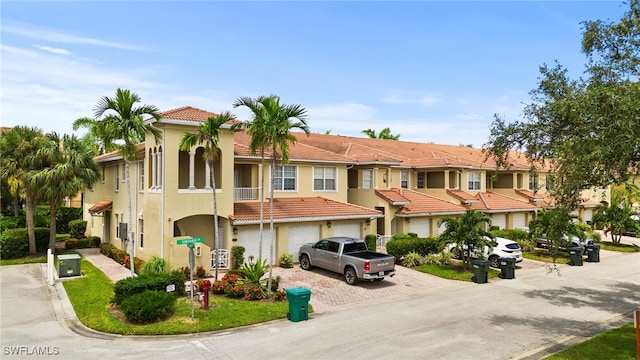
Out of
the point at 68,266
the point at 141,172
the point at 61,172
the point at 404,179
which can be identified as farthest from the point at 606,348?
the point at 61,172

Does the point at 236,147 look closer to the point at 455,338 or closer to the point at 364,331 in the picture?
the point at 364,331

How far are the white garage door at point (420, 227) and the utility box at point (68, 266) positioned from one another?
19.1m

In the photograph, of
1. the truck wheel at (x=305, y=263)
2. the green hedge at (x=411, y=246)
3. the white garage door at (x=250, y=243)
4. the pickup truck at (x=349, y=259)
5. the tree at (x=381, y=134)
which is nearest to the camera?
the pickup truck at (x=349, y=259)

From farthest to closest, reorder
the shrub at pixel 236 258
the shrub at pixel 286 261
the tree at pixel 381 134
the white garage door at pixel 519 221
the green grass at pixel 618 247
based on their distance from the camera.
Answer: the tree at pixel 381 134 < the white garage door at pixel 519 221 < the green grass at pixel 618 247 < the shrub at pixel 286 261 < the shrub at pixel 236 258

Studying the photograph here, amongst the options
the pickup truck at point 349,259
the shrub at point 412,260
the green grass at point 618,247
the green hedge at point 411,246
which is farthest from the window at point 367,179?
the green grass at point 618,247

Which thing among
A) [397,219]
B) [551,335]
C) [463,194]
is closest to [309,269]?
[397,219]

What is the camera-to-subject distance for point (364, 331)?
40.4 ft

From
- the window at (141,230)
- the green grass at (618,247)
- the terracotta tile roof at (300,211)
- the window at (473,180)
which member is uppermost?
the window at (473,180)

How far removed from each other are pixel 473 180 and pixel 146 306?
28218 mm

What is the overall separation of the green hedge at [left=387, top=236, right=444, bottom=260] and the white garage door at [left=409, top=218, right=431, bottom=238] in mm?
4029

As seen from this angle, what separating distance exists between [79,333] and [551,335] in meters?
13.6

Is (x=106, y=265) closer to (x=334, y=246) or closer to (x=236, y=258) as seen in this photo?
(x=236, y=258)

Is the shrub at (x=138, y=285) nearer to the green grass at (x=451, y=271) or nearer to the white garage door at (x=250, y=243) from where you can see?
the white garage door at (x=250, y=243)

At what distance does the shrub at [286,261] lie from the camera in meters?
21.2
